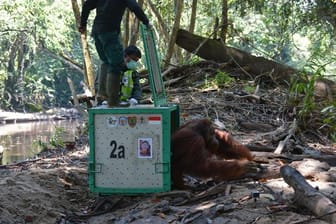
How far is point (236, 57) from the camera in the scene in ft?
34.8

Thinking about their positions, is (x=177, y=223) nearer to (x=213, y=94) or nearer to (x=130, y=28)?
(x=213, y=94)

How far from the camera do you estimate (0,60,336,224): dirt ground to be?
3887 millimetres

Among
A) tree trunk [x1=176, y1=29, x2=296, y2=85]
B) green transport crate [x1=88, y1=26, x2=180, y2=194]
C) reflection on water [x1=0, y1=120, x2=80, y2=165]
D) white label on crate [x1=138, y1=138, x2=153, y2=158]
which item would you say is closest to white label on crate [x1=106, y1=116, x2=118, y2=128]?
green transport crate [x1=88, y1=26, x2=180, y2=194]

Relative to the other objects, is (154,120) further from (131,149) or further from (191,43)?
(191,43)

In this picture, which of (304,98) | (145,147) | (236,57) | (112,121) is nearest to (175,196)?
(145,147)

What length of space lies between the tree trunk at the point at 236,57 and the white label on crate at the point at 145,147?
5287 millimetres

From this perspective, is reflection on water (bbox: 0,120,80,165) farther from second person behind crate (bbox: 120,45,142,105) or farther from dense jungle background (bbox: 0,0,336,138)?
second person behind crate (bbox: 120,45,142,105)

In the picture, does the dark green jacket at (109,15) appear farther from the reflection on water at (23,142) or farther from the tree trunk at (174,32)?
the tree trunk at (174,32)

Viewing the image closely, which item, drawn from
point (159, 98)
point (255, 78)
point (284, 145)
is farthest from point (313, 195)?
point (255, 78)

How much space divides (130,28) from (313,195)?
11229 millimetres

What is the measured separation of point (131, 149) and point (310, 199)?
1.75 metres

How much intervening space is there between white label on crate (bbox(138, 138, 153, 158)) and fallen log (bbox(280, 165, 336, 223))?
123 cm

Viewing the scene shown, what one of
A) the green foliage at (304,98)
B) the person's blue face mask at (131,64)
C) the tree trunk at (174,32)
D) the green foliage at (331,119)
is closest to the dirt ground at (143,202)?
the person's blue face mask at (131,64)

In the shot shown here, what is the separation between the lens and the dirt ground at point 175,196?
153 inches
